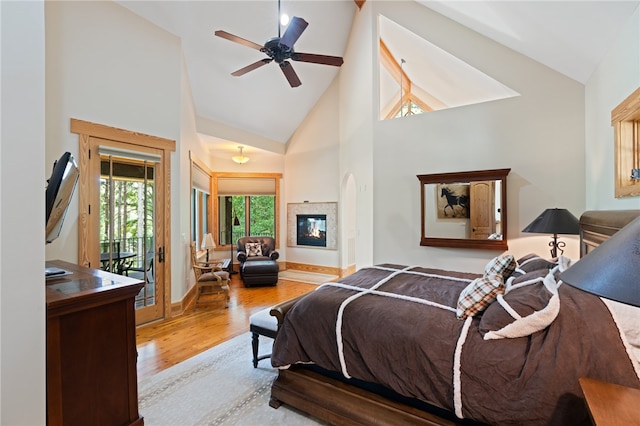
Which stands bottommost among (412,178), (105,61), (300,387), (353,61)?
(300,387)

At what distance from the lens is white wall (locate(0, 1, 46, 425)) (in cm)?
98

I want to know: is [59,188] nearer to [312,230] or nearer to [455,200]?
[455,200]

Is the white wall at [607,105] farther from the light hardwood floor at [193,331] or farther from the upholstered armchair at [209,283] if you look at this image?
the upholstered armchair at [209,283]

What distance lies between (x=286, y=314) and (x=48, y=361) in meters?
1.35

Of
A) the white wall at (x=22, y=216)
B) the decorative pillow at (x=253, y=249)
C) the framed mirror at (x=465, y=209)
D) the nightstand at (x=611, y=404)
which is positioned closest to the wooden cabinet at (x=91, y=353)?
the white wall at (x=22, y=216)

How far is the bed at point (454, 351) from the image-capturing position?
1319mm

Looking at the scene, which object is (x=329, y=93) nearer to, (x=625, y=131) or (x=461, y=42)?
(x=461, y=42)

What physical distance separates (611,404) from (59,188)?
248cm

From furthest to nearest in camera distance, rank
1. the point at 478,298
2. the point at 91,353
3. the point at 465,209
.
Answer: the point at 465,209, the point at 478,298, the point at 91,353

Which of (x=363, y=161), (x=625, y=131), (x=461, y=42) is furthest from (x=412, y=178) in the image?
(x=625, y=131)

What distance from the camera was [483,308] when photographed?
176 cm

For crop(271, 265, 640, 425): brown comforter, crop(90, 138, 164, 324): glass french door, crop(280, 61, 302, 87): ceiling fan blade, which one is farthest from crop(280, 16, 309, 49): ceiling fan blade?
crop(271, 265, 640, 425): brown comforter

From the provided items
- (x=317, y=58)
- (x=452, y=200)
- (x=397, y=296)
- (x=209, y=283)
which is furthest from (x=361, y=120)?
(x=397, y=296)

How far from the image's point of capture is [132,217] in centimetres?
361
